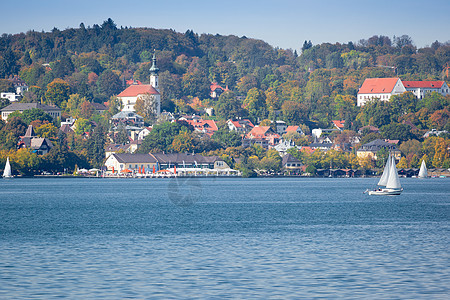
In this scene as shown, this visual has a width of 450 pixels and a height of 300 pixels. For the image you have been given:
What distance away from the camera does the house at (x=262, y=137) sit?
185250mm

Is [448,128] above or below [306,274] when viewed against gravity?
above

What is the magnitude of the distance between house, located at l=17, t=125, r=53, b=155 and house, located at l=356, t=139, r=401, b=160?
61.8m

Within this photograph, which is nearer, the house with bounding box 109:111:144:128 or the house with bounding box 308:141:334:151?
the house with bounding box 308:141:334:151

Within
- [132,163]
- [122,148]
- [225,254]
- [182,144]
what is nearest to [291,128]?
[182,144]

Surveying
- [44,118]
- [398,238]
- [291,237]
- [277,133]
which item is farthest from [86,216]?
[277,133]

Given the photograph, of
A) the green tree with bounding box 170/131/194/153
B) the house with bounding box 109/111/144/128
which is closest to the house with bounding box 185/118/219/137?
the house with bounding box 109/111/144/128

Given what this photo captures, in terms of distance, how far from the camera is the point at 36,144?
147 m

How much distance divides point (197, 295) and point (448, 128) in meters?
157

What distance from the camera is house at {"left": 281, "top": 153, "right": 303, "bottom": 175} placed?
160875 mm

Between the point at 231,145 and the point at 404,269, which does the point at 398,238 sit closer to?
the point at 404,269

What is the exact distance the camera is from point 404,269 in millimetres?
28562

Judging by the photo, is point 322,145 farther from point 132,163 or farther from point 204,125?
point 132,163

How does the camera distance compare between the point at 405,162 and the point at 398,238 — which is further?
the point at 405,162

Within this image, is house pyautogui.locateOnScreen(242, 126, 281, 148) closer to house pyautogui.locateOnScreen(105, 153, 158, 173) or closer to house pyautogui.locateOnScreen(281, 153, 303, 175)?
house pyautogui.locateOnScreen(281, 153, 303, 175)
